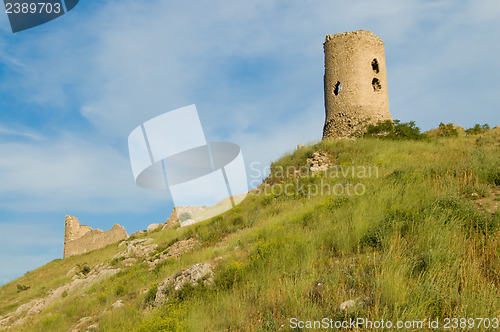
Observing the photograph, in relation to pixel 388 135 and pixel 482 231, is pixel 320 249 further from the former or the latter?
pixel 388 135

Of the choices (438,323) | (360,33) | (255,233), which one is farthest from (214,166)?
(360,33)

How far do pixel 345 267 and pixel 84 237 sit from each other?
3083 centimetres

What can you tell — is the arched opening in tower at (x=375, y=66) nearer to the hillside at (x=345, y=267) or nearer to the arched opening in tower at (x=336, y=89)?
the arched opening in tower at (x=336, y=89)

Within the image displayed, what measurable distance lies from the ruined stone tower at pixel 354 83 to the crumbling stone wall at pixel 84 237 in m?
19.4

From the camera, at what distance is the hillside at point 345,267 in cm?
364

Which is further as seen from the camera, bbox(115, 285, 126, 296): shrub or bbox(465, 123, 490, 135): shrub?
bbox(465, 123, 490, 135): shrub

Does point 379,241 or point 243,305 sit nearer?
point 243,305

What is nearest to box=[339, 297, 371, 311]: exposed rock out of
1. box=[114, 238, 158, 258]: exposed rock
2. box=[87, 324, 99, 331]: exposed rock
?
box=[87, 324, 99, 331]: exposed rock

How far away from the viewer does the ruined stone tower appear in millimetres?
18953

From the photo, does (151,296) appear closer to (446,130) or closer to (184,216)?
(184,216)

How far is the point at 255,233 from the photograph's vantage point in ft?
26.3

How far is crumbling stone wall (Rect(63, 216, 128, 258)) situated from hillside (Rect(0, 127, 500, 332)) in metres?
16.2

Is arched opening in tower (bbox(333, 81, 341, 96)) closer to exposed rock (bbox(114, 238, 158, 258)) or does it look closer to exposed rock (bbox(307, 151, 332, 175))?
exposed rock (bbox(307, 151, 332, 175))

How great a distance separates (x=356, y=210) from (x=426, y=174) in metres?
2.76
